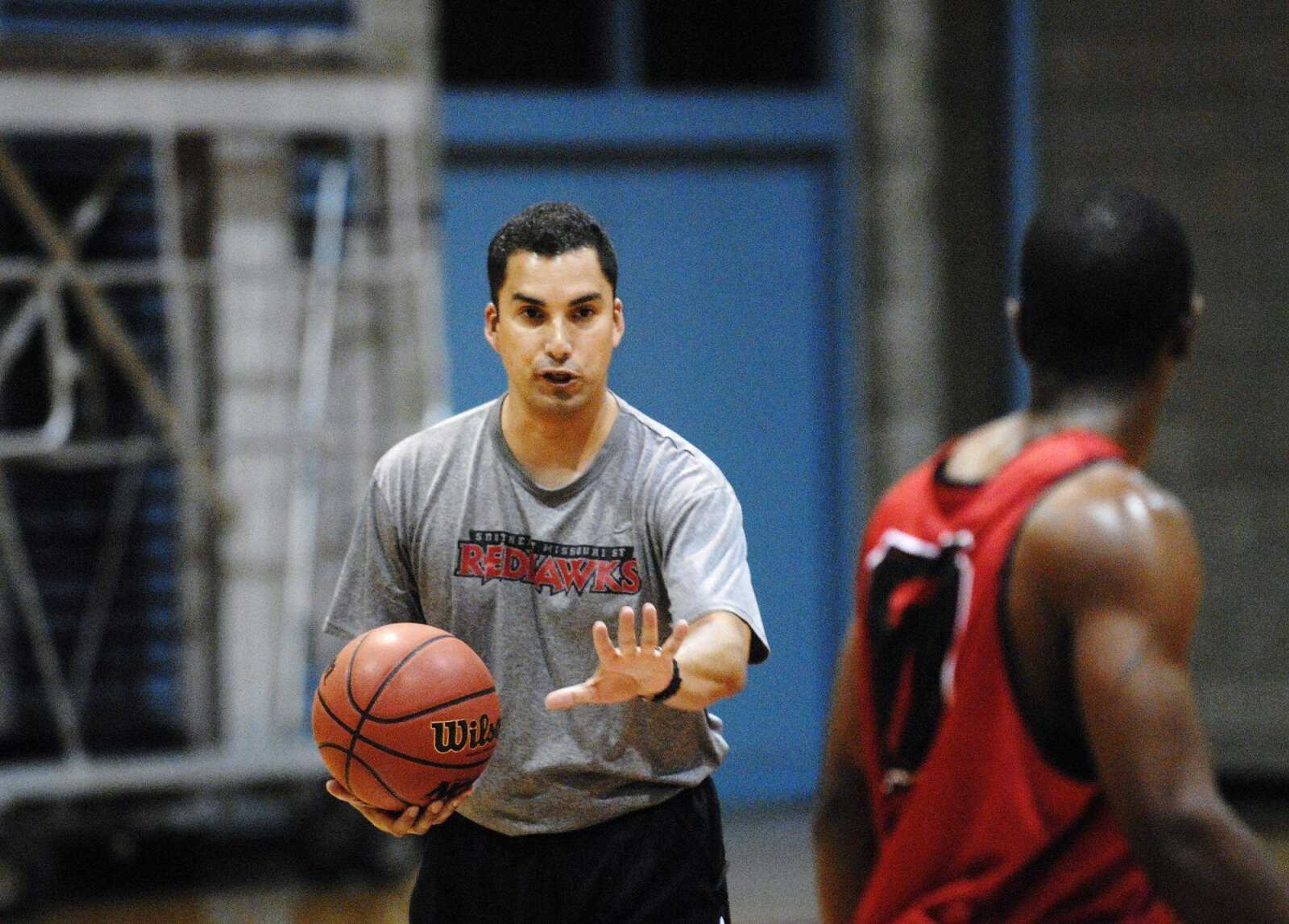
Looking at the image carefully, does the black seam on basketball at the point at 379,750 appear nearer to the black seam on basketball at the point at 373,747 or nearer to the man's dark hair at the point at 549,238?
the black seam on basketball at the point at 373,747

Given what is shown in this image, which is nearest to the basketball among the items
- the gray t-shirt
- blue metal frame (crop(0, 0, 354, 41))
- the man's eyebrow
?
the gray t-shirt

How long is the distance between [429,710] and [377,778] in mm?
155

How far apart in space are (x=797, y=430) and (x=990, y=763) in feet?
19.0

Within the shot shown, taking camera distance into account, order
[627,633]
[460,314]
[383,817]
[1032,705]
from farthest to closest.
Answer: [460,314] < [383,817] < [627,633] < [1032,705]

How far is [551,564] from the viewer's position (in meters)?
3.26

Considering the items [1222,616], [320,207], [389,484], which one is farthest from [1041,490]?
[1222,616]

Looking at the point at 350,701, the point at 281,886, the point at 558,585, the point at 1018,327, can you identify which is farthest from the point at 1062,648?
the point at 281,886

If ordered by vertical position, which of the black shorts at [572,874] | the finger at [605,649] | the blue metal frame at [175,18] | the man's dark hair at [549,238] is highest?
the blue metal frame at [175,18]

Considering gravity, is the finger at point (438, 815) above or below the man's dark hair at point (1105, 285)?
below

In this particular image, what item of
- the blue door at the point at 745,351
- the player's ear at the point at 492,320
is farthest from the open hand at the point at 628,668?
the blue door at the point at 745,351

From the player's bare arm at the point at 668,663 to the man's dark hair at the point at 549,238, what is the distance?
24.4 inches

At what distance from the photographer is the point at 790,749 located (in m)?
8.12

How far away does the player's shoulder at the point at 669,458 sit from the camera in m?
3.31

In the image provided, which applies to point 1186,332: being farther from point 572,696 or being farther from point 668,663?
point 572,696
